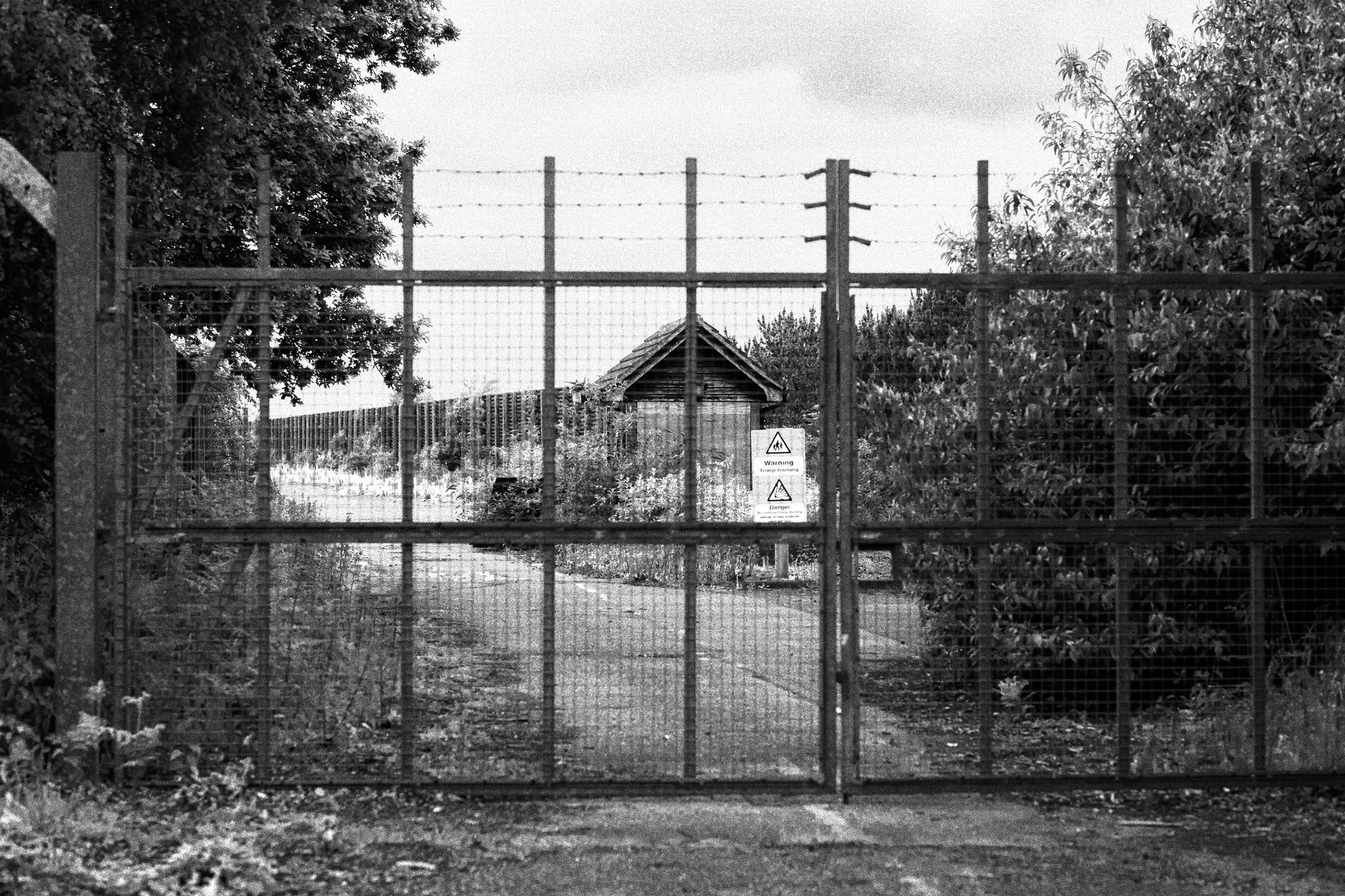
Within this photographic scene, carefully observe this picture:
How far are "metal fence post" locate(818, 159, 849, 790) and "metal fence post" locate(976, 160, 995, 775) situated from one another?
2.73 ft

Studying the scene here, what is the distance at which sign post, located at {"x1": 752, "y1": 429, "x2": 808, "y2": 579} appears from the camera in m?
8.29

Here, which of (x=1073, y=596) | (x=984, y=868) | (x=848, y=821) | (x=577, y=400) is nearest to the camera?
(x=984, y=868)

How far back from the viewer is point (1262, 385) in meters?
8.67

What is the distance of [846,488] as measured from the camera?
8.11 metres

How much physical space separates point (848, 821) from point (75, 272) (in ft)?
17.9

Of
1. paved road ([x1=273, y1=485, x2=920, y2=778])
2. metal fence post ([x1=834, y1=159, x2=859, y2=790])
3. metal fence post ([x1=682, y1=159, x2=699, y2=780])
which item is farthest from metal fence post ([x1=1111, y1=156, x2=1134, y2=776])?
metal fence post ([x1=682, y1=159, x2=699, y2=780])

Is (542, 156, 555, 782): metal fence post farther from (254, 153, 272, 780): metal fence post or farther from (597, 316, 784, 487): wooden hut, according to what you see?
(254, 153, 272, 780): metal fence post

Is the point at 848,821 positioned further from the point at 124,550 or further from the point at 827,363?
the point at 124,550

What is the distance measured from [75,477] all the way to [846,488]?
4.46 m

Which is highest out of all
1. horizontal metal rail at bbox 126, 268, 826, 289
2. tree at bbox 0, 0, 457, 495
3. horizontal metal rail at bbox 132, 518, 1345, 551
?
tree at bbox 0, 0, 457, 495

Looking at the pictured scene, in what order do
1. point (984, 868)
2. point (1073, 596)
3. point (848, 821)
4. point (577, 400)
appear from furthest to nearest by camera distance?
point (1073, 596), point (577, 400), point (848, 821), point (984, 868)

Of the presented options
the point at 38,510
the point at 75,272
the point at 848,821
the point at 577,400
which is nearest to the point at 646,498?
the point at 577,400

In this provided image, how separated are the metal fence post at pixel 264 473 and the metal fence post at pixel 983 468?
4.09m

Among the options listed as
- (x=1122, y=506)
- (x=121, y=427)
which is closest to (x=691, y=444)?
(x=1122, y=506)
